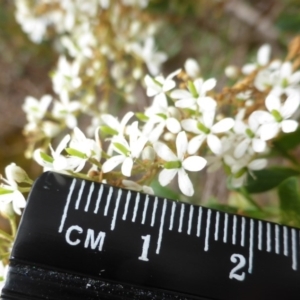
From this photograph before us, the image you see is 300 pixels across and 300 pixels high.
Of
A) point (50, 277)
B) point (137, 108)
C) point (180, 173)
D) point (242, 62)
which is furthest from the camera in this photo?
point (137, 108)

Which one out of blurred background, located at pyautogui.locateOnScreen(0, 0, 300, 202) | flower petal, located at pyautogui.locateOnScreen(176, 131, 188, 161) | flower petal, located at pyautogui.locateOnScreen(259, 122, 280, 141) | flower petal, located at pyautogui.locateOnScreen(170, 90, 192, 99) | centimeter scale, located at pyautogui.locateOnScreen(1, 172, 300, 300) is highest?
blurred background, located at pyautogui.locateOnScreen(0, 0, 300, 202)

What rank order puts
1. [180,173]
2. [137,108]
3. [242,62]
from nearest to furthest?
[180,173]
[242,62]
[137,108]

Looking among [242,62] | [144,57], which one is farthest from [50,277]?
[242,62]

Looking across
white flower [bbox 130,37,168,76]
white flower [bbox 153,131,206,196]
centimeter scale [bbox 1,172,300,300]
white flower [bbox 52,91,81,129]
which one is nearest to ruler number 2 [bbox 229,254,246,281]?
centimeter scale [bbox 1,172,300,300]

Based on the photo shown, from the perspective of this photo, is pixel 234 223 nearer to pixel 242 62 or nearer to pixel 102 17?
pixel 102 17

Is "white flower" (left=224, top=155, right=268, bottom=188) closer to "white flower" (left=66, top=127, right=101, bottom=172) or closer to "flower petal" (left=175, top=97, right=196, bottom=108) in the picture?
"flower petal" (left=175, top=97, right=196, bottom=108)

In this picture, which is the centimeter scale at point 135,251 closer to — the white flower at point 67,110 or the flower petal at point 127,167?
the flower petal at point 127,167

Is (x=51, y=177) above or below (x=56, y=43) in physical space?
below
